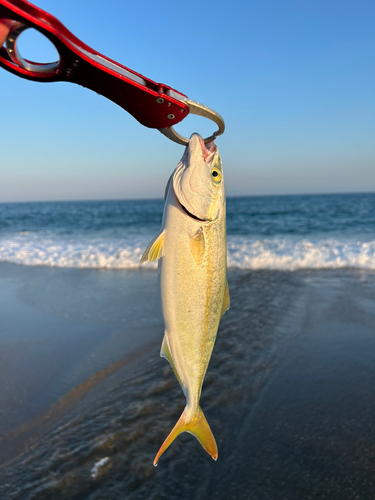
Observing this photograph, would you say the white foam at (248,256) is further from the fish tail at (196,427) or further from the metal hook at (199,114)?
the metal hook at (199,114)

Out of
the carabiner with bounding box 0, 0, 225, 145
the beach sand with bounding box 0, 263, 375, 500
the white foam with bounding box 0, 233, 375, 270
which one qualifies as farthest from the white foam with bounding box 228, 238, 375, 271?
the carabiner with bounding box 0, 0, 225, 145

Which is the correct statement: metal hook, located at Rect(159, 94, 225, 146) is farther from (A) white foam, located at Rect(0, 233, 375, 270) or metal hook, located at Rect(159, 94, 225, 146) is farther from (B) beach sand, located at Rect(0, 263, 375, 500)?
(A) white foam, located at Rect(0, 233, 375, 270)

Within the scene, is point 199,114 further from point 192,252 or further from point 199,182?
point 192,252


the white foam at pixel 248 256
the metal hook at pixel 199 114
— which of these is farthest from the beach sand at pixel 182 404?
the white foam at pixel 248 256

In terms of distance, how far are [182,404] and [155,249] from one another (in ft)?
6.27

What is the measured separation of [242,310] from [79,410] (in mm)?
3014

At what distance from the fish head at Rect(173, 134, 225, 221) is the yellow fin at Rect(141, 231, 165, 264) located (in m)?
0.22

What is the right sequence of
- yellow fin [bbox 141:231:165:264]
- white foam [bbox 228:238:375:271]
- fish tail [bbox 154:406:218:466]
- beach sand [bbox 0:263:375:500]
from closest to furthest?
yellow fin [bbox 141:231:165:264], fish tail [bbox 154:406:218:466], beach sand [bbox 0:263:375:500], white foam [bbox 228:238:375:271]

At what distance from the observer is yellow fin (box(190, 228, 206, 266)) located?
6.20 feet

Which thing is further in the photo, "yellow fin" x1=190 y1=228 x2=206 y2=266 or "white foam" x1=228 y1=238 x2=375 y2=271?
"white foam" x1=228 y1=238 x2=375 y2=271

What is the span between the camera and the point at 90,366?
158 inches

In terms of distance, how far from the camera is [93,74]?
1.53 meters

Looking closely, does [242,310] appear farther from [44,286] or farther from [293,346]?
[44,286]

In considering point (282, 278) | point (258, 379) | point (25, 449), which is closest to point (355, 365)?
point (258, 379)
